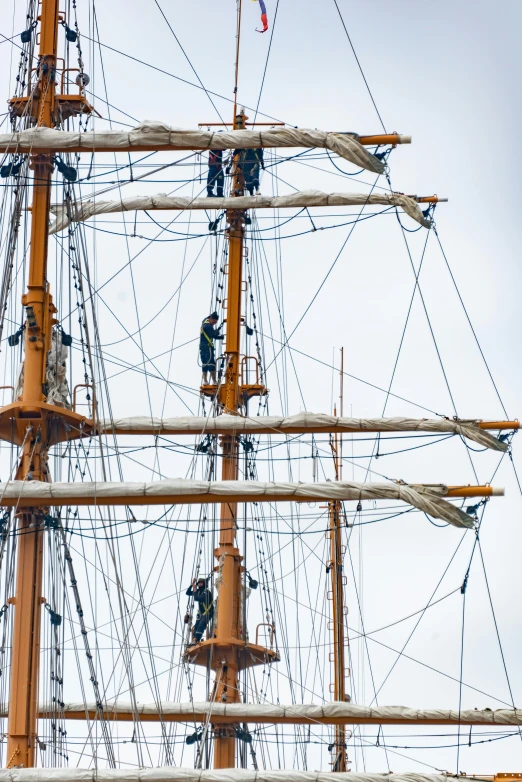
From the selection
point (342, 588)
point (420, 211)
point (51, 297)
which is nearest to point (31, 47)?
point (51, 297)

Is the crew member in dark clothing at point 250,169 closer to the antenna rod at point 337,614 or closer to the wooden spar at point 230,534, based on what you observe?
the wooden spar at point 230,534

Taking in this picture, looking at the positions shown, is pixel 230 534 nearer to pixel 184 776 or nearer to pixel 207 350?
pixel 207 350

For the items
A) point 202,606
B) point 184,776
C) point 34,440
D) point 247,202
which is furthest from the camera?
point 247,202

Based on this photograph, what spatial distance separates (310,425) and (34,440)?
9.14 meters

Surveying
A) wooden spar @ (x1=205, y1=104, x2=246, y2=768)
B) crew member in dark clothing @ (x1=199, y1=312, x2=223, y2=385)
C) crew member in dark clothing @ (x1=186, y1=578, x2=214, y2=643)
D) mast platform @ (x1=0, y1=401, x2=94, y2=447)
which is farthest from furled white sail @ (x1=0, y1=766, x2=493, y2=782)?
crew member in dark clothing @ (x1=199, y1=312, x2=223, y2=385)

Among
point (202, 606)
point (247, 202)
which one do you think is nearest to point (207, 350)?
point (247, 202)

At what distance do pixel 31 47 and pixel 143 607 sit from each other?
33.8ft

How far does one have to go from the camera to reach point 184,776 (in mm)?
40062

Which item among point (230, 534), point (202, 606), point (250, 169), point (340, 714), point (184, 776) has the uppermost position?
point (250, 169)

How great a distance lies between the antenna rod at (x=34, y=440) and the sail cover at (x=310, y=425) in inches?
274

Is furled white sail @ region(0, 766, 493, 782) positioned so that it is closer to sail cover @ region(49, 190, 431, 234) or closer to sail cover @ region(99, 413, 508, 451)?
sail cover @ region(99, 413, 508, 451)

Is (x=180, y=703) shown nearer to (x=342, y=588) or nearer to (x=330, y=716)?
(x=330, y=716)

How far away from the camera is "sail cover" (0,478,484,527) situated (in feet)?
134

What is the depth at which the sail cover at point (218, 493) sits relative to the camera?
40.8m
